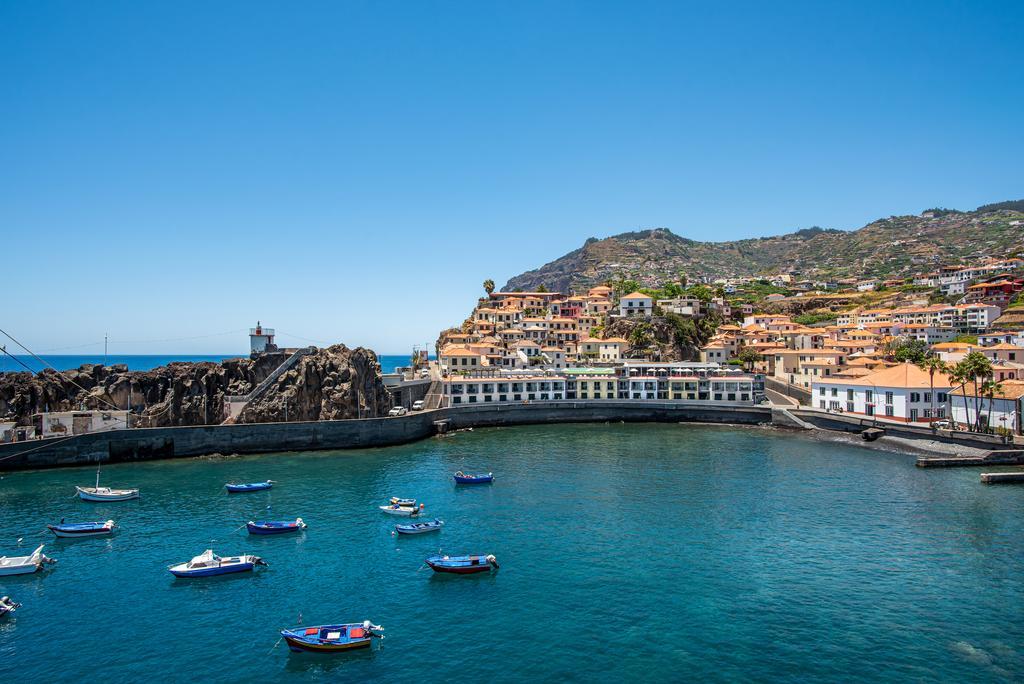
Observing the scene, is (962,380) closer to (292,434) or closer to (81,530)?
(292,434)

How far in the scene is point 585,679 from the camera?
27.3 meters

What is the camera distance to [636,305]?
156 meters

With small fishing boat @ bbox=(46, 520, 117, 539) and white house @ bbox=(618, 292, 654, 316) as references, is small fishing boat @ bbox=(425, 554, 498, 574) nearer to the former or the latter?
small fishing boat @ bbox=(46, 520, 117, 539)

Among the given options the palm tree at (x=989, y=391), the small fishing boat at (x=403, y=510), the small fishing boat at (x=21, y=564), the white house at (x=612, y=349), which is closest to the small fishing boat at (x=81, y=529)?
the small fishing boat at (x=21, y=564)

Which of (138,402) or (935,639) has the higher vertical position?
(138,402)

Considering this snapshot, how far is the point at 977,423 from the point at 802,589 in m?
56.2

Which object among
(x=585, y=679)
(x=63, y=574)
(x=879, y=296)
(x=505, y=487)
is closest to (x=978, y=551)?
(x=585, y=679)

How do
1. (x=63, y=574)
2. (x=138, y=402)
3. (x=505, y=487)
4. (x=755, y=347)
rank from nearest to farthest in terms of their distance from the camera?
(x=63, y=574) < (x=505, y=487) < (x=138, y=402) < (x=755, y=347)

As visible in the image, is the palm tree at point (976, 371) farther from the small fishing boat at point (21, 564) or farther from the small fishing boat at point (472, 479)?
the small fishing boat at point (21, 564)

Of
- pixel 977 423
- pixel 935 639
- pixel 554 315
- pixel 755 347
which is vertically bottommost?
pixel 935 639

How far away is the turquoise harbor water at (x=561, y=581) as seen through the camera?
2900cm

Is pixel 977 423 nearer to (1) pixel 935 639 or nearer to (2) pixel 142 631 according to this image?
(1) pixel 935 639

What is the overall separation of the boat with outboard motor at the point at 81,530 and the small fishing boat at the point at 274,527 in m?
11.4

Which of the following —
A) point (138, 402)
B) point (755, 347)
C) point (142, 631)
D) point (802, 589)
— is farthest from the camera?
point (755, 347)
